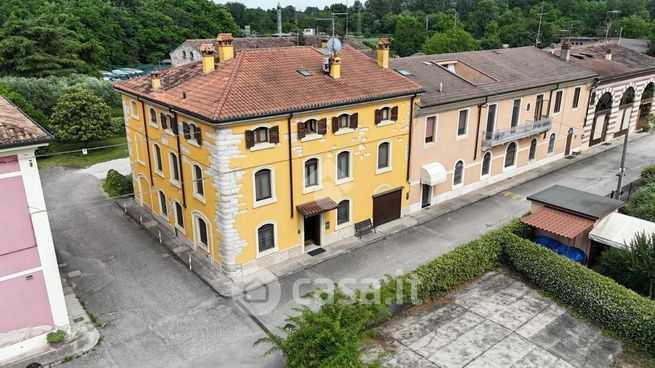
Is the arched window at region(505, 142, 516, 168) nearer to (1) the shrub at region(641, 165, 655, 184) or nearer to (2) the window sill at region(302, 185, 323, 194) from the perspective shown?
(1) the shrub at region(641, 165, 655, 184)

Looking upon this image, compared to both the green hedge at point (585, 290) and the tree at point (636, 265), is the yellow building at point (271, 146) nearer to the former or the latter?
the green hedge at point (585, 290)

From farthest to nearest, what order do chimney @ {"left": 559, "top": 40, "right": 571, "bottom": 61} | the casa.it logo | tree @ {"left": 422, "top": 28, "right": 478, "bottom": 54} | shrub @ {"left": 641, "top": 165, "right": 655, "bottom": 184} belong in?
tree @ {"left": 422, "top": 28, "right": 478, "bottom": 54} → chimney @ {"left": 559, "top": 40, "right": 571, "bottom": 61} → shrub @ {"left": 641, "top": 165, "right": 655, "bottom": 184} → the casa.it logo

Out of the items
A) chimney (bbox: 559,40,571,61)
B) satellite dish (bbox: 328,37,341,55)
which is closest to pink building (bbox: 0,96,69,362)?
satellite dish (bbox: 328,37,341,55)

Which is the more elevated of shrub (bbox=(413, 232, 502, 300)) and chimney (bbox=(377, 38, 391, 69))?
chimney (bbox=(377, 38, 391, 69))

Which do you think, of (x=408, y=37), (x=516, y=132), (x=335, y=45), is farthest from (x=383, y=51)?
(x=408, y=37)

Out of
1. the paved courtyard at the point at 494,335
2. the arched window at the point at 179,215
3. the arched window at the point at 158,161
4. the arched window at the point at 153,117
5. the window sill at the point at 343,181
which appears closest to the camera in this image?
the paved courtyard at the point at 494,335

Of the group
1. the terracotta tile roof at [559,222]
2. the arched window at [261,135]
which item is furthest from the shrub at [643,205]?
the arched window at [261,135]

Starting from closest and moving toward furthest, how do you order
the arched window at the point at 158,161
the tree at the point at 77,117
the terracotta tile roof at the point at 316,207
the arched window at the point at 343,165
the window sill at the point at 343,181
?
the terracotta tile roof at the point at 316,207
the arched window at the point at 343,165
the window sill at the point at 343,181
the arched window at the point at 158,161
the tree at the point at 77,117
